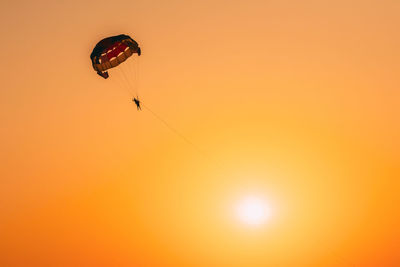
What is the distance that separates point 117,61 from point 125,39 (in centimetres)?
229

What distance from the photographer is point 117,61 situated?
31.2 meters

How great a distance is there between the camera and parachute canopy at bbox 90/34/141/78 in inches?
1156

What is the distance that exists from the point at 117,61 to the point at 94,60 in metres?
1.95

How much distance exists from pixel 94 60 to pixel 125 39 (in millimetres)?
2814

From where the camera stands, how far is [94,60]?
1177 inches

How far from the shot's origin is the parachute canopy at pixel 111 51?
29359 millimetres

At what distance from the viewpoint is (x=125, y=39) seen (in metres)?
29.6

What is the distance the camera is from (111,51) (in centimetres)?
3073
